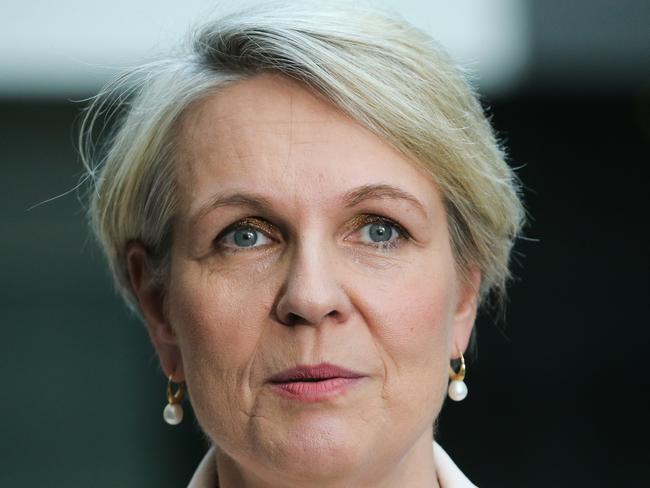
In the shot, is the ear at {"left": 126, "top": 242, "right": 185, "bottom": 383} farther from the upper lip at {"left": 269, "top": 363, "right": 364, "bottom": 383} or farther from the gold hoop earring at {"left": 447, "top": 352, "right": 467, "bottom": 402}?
the gold hoop earring at {"left": 447, "top": 352, "right": 467, "bottom": 402}

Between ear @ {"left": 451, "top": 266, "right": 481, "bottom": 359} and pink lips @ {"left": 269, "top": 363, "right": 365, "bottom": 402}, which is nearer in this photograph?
pink lips @ {"left": 269, "top": 363, "right": 365, "bottom": 402}

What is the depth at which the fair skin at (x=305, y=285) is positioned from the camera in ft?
7.64

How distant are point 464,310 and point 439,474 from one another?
0.38 m

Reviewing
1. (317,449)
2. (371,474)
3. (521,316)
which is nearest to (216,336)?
(317,449)

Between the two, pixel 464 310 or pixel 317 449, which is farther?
pixel 464 310

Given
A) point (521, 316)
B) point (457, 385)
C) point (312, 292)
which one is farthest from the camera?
point (521, 316)

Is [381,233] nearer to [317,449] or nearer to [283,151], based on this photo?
[283,151]

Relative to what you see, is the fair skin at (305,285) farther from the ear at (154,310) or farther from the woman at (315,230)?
the ear at (154,310)

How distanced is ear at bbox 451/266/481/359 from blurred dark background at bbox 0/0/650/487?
4.07 metres

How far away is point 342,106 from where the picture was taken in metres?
2.41

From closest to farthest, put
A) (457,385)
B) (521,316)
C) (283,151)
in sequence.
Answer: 1. (283,151)
2. (457,385)
3. (521,316)

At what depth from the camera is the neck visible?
237 centimetres

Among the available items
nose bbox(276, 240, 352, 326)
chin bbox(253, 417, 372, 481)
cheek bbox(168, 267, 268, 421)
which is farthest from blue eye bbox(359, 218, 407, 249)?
chin bbox(253, 417, 372, 481)

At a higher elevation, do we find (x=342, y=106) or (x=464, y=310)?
(x=342, y=106)
